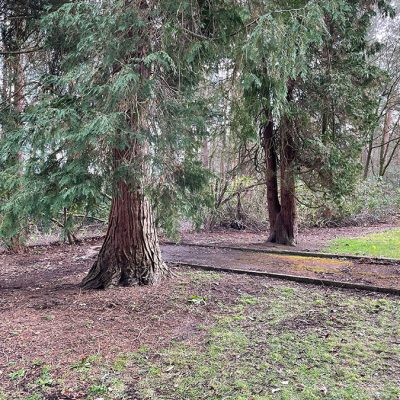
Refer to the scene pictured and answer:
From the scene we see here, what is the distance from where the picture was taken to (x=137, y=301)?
453 cm

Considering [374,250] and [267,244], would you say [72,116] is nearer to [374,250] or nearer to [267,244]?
[267,244]

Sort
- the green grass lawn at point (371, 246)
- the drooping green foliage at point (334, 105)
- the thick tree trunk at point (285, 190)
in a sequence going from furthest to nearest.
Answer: the thick tree trunk at point (285, 190)
the green grass lawn at point (371, 246)
the drooping green foliage at point (334, 105)

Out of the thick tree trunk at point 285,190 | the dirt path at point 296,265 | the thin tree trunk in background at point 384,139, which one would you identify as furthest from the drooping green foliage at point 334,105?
the thin tree trunk in background at point 384,139

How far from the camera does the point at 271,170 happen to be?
8.59 m

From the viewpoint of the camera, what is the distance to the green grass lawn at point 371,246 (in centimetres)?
766

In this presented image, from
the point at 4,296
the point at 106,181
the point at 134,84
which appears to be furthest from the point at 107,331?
the point at 134,84

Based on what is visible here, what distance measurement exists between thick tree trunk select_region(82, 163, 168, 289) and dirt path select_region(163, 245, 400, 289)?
5.88ft

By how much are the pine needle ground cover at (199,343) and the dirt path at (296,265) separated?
73 centimetres

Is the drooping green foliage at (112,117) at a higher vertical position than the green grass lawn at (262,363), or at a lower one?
higher

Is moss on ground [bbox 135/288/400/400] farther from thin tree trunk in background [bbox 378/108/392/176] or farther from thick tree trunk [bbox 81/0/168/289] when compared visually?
thin tree trunk in background [bbox 378/108/392/176]

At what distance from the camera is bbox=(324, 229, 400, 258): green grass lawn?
25.1ft

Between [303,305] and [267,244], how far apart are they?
4.45 metres

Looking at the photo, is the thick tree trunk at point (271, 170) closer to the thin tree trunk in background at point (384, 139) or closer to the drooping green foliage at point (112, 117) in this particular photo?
the drooping green foliage at point (112, 117)

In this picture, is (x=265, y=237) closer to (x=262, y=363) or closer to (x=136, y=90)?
(x=136, y=90)
